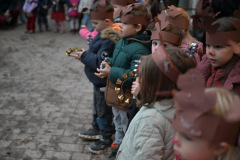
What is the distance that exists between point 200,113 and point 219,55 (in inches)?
46.7

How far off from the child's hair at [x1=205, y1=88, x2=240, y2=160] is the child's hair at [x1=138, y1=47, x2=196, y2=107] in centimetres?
51

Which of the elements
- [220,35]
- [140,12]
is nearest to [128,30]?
[140,12]

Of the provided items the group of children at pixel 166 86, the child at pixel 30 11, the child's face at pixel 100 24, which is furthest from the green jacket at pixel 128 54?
the child at pixel 30 11

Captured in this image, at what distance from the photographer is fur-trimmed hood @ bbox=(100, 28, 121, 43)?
379 cm

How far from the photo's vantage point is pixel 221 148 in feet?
4.53

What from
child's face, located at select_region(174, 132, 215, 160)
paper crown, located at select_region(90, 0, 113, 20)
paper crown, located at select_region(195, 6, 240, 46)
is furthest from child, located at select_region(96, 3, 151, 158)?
child's face, located at select_region(174, 132, 215, 160)

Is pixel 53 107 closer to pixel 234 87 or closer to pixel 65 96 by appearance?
pixel 65 96

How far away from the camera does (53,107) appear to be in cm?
537

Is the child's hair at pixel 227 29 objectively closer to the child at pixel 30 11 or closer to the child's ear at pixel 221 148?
the child's ear at pixel 221 148

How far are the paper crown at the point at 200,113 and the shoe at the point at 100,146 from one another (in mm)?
2782

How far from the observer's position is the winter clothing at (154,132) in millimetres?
2004

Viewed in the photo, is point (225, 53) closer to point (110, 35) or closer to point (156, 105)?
point (156, 105)

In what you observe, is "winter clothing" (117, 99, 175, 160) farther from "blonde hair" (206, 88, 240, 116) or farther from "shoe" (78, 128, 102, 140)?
"shoe" (78, 128, 102, 140)

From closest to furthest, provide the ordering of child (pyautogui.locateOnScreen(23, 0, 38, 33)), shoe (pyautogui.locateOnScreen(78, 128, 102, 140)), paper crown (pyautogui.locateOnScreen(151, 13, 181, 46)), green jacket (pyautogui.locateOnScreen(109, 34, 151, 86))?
1. paper crown (pyautogui.locateOnScreen(151, 13, 181, 46))
2. green jacket (pyautogui.locateOnScreen(109, 34, 151, 86))
3. shoe (pyautogui.locateOnScreen(78, 128, 102, 140))
4. child (pyautogui.locateOnScreen(23, 0, 38, 33))
